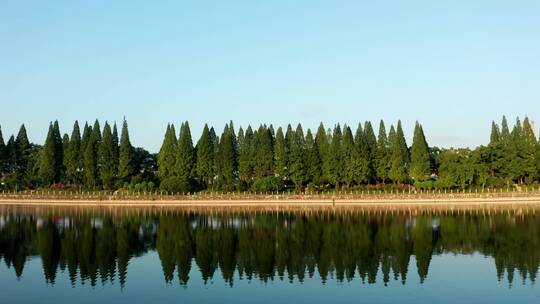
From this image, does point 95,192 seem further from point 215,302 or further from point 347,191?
point 215,302

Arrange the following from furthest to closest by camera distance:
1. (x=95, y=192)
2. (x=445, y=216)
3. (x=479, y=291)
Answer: (x=95, y=192) < (x=445, y=216) < (x=479, y=291)

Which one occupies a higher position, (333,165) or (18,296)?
(333,165)

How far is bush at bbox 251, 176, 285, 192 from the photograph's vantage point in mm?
70875

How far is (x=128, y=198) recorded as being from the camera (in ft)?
229

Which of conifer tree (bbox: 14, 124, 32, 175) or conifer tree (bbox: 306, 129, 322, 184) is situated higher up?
conifer tree (bbox: 14, 124, 32, 175)

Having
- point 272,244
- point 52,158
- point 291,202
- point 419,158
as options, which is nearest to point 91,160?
point 52,158

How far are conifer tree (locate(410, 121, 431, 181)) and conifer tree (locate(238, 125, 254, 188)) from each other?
22.1 metres

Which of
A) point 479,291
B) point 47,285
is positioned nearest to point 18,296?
point 47,285

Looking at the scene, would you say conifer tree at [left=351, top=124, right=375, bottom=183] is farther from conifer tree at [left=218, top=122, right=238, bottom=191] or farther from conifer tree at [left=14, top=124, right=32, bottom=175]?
conifer tree at [left=14, top=124, right=32, bottom=175]

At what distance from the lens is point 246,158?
254 ft

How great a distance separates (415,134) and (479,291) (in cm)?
5479

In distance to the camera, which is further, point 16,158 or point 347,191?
point 16,158

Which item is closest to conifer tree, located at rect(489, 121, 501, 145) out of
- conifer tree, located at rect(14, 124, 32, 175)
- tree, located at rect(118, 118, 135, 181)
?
tree, located at rect(118, 118, 135, 181)

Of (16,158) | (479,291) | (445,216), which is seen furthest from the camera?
(16,158)
